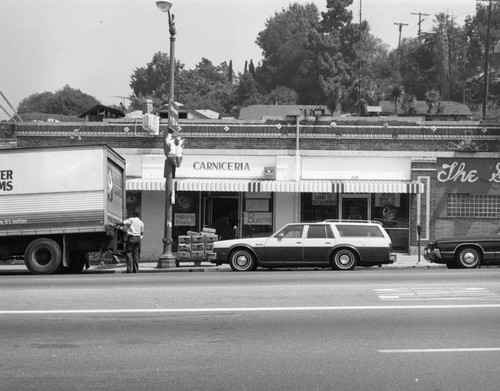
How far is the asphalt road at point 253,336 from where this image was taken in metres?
6.81

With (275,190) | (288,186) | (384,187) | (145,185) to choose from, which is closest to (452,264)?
(384,187)

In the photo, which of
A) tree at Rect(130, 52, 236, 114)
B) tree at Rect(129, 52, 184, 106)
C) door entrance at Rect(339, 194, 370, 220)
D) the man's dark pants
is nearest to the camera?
the man's dark pants

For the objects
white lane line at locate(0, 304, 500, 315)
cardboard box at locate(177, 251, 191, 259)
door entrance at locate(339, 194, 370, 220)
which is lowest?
white lane line at locate(0, 304, 500, 315)

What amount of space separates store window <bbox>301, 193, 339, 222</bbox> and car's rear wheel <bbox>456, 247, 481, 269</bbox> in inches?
277

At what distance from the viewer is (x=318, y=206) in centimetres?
2536

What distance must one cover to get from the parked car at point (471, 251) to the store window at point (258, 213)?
25.6ft

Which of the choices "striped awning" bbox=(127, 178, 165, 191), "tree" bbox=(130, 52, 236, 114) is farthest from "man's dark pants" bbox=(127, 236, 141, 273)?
"tree" bbox=(130, 52, 236, 114)

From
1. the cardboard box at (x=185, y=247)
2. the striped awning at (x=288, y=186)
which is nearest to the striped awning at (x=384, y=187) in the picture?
the striped awning at (x=288, y=186)

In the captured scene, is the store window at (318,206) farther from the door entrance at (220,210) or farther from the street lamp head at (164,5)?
the street lamp head at (164,5)

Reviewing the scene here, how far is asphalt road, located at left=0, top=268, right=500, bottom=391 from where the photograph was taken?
6809 millimetres

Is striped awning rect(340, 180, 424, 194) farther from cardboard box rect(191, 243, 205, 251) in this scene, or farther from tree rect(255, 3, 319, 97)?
tree rect(255, 3, 319, 97)

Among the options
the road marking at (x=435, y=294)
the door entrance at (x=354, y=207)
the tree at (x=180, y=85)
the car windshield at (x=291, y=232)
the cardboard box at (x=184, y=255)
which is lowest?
the road marking at (x=435, y=294)

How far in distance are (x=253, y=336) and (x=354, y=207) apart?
17.2 m

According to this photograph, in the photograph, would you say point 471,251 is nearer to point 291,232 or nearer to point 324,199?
point 291,232
